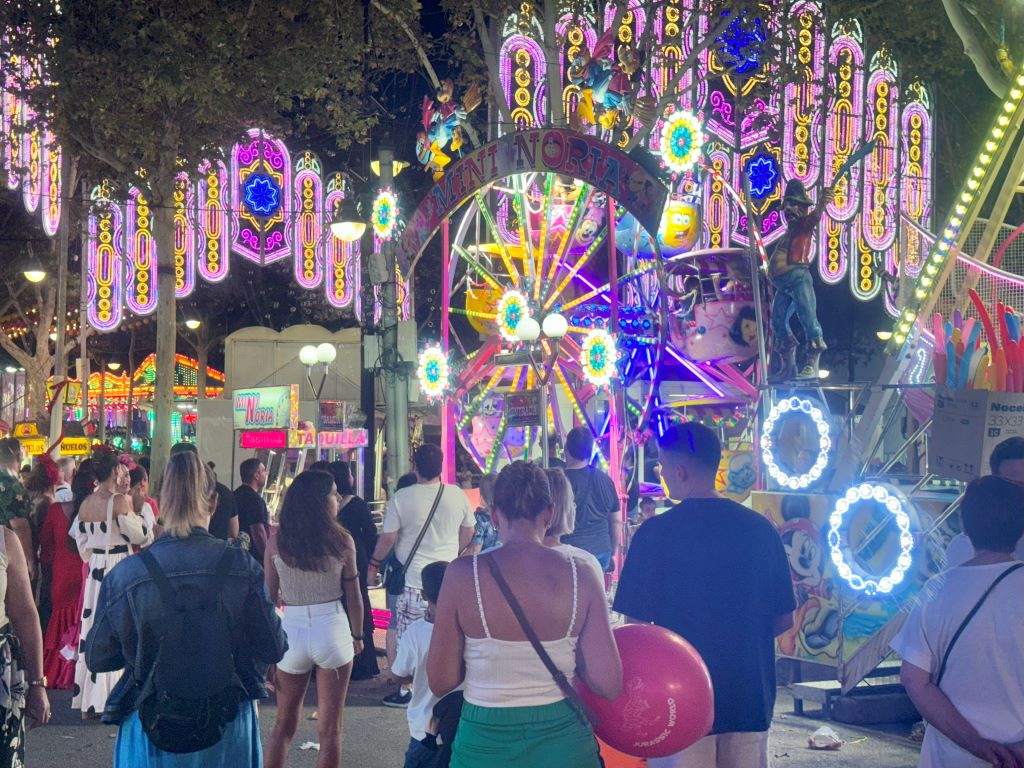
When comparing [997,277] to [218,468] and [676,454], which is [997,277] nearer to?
[676,454]

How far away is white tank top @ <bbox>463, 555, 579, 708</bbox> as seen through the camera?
4234mm

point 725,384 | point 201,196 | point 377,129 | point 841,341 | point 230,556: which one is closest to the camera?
point 230,556

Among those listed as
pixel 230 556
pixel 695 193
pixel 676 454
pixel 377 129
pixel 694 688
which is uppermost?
pixel 377 129

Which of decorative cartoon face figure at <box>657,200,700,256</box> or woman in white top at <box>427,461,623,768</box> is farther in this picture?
decorative cartoon face figure at <box>657,200,700,256</box>

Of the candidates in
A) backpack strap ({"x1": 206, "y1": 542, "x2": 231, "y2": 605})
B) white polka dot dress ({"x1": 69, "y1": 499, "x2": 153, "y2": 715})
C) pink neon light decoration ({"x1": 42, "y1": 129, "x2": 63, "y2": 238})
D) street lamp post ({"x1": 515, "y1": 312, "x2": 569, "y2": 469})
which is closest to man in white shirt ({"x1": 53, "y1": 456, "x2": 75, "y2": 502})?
white polka dot dress ({"x1": 69, "y1": 499, "x2": 153, "y2": 715})

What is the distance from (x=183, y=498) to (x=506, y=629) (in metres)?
1.50

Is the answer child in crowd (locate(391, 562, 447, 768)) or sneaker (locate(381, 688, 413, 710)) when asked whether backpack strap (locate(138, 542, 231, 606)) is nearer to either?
child in crowd (locate(391, 562, 447, 768))

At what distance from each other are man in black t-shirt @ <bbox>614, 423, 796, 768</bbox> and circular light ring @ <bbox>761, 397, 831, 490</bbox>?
4.96 m

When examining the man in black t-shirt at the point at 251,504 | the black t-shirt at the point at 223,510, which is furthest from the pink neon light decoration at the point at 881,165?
the black t-shirt at the point at 223,510

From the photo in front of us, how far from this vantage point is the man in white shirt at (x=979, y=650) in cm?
405

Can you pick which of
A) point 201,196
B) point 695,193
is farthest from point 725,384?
point 201,196

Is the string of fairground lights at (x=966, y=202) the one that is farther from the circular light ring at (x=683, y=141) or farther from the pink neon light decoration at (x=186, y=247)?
the pink neon light decoration at (x=186, y=247)

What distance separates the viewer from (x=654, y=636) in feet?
15.0

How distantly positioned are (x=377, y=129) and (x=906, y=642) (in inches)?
1224
